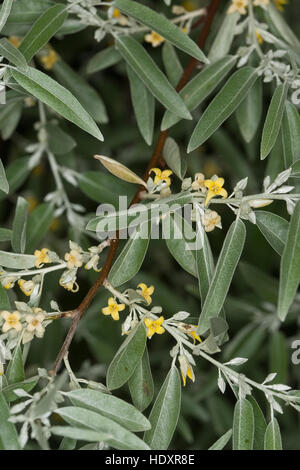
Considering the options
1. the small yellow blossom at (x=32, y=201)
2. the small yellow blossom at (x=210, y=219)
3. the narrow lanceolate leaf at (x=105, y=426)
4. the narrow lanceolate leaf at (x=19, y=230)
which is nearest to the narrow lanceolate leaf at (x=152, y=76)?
the small yellow blossom at (x=210, y=219)

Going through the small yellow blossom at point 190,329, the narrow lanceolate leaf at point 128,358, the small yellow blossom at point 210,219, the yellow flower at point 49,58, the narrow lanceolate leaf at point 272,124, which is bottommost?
the narrow lanceolate leaf at point 128,358

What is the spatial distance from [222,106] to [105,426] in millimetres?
648

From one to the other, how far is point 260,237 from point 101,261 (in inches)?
22.0

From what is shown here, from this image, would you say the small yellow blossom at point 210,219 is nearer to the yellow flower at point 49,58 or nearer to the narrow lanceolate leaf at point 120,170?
the narrow lanceolate leaf at point 120,170

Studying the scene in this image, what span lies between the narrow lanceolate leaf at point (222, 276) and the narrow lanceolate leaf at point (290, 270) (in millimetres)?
103

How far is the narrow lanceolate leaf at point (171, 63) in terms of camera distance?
5.25ft

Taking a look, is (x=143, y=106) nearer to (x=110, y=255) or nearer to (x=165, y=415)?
(x=110, y=255)

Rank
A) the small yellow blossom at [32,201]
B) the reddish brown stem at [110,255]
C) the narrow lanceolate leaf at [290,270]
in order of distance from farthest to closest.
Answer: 1. the small yellow blossom at [32,201]
2. the reddish brown stem at [110,255]
3. the narrow lanceolate leaf at [290,270]

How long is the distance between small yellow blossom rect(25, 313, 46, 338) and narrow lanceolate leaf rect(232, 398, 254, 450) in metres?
0.37

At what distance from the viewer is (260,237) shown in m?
2.17

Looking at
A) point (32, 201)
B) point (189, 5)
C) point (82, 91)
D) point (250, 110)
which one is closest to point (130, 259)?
point (250, 110)

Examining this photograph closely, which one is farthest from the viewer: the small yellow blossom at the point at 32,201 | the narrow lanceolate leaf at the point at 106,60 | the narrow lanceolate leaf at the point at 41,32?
the small yellow blossom at the point at 32,201
